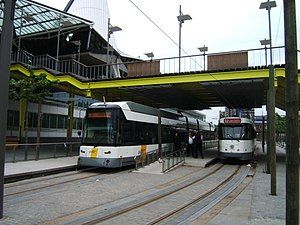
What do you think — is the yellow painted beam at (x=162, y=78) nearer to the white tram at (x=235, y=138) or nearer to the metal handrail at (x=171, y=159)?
the white tram at (x=235, y=138)

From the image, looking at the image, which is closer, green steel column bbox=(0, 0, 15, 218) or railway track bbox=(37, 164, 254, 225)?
green steel column bbox=(0, 0, 15, 218)

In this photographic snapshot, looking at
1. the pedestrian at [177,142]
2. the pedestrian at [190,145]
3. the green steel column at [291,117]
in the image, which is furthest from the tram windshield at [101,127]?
the green steel column at [291,117]

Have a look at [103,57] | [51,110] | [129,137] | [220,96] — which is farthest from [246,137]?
[103,57]

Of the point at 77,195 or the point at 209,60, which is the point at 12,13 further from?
the point at 209,60

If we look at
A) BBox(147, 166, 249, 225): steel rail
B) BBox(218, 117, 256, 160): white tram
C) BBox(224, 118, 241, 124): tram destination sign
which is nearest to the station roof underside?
BBox(224, 118, 241, 124): tram destination sign

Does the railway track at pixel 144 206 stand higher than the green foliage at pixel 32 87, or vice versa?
the green foliage at pixel 32 87

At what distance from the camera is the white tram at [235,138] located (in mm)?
24641

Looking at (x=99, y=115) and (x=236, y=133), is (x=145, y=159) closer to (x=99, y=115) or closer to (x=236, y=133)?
(x=99, y=115)

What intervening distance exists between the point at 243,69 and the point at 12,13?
16.4 m

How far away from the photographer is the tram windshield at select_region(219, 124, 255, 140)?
24859mm

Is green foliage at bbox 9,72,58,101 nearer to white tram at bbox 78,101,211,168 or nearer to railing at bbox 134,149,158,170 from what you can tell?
white tram at bbox 78,101,211,168

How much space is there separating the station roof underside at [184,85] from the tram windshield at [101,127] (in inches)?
285

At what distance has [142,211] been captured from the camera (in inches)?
380

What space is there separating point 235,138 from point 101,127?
416 inches
